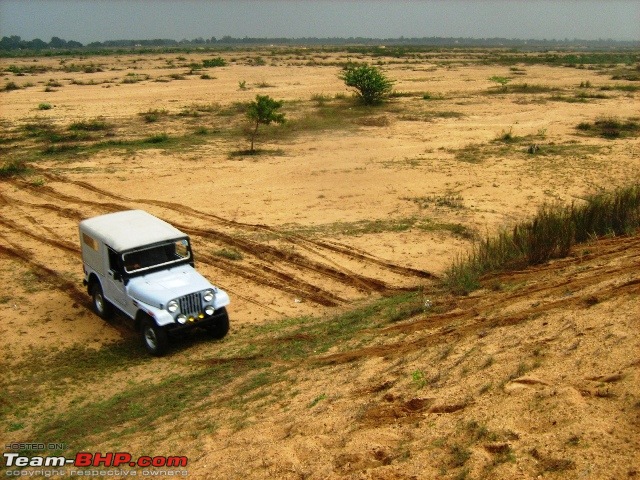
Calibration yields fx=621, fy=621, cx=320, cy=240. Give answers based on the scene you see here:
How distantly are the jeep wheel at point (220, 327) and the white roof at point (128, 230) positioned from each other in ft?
5.03

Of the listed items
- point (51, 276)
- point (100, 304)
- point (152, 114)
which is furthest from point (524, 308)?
point (152, 114)

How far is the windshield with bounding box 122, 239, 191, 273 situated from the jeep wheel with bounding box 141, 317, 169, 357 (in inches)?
37.9

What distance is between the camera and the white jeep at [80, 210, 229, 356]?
9594 millimetres

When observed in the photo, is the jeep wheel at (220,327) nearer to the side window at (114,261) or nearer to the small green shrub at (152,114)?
the side window at (114,261)

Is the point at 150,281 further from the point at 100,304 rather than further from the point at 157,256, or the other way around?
the point at 100,304

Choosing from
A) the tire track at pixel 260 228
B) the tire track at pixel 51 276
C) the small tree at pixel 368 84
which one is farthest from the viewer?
the small tree at pixel 368 84

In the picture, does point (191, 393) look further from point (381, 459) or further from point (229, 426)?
point (381, 459)

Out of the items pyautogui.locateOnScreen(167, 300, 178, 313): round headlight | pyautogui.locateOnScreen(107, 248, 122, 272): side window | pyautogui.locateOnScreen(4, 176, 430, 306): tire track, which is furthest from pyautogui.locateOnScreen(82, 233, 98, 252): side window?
pyautogui.locateOnScreen(4, 176, 430, 306): tire track

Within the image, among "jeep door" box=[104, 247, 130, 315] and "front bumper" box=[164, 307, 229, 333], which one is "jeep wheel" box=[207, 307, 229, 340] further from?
"jeep door" box=[104, 247, 130, 315]

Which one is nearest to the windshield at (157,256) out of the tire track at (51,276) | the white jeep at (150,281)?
the white jeep at (150,281)

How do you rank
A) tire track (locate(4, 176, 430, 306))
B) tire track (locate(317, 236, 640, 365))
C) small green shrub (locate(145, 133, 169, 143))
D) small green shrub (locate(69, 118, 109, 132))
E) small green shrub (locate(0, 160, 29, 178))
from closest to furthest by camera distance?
tire track (locate(317, 236, 640, 365)), tire track (locate(4, 176, 430, 306)), small green shrub (locate(0, 160, 29, 178)), small green shrub (locate(145, 133, 169, 143)), small green shrub (locate(69, 118, 109, 132))

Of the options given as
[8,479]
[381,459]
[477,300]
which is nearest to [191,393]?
[8,479]

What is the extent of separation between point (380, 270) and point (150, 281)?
5.07 meters

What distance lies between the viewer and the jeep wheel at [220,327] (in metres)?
10.2
